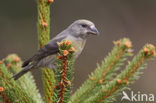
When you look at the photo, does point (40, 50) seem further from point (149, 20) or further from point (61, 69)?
point (149, 20)

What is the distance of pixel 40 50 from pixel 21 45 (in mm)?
4163

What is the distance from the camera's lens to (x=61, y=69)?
1.86 metres

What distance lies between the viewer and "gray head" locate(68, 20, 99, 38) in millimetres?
2972

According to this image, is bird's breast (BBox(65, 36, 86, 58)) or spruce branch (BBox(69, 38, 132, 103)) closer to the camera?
spruce branch (BBox(69, 38, 132, 103))

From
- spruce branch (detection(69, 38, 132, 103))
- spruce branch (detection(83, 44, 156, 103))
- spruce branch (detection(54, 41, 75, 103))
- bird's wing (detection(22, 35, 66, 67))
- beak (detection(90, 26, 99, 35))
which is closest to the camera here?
spruce branch (detection(54, 41, 75, 103))

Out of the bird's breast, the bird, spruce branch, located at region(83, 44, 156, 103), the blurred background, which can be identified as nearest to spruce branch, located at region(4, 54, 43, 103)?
the bird

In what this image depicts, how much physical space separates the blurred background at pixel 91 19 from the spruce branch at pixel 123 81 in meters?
4.20

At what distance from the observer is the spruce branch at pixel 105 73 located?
2.34 metres

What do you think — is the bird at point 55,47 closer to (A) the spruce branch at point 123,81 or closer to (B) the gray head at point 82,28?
(B) the gray head at point 82,28

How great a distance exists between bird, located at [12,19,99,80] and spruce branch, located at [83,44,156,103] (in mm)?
635

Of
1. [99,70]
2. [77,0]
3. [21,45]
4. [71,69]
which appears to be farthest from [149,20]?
[71,69]

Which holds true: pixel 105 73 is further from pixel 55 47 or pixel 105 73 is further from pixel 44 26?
pixel 55 47

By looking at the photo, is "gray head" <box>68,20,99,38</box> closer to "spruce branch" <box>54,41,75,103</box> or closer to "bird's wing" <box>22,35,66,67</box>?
"bird's wing" <box>22,35,66,67</box>

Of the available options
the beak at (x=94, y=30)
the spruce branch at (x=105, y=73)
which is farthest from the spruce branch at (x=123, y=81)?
the beak at (x=94, y=30)
